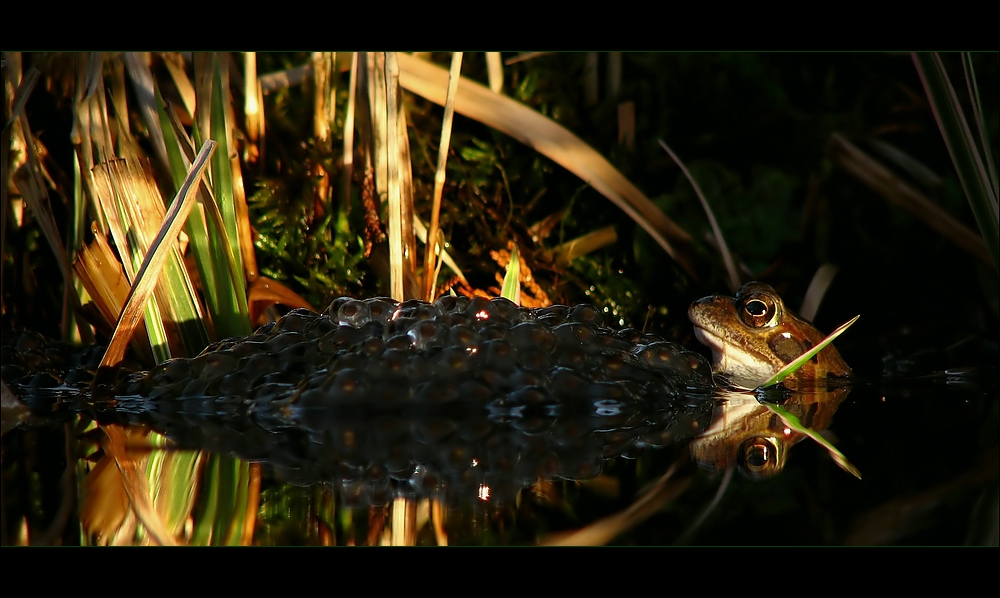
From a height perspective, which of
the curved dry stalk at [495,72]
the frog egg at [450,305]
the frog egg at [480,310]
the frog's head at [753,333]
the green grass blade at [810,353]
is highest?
the curved dry stalk at [495,72]

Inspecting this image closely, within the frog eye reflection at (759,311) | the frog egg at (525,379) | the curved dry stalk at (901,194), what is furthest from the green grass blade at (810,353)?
the curved dry stalk at (901,194)

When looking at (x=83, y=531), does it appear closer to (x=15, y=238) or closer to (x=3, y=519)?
(x=3, y=519)

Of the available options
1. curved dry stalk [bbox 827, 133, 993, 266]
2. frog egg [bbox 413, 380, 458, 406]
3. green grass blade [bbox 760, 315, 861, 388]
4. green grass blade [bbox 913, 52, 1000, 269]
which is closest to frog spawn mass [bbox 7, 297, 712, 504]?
frog egg [bbox 413, 380, 458, 406]

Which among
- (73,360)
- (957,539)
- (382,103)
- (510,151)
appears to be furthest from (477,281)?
(957,539)

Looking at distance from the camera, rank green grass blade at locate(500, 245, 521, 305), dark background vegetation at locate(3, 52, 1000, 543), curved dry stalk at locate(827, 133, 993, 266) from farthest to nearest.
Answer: curved dry stalk at locate(827, 133, 993, 266) → dark background vegetation at locate(3, 52, 1000, 543) → green grass blade at locate(500, 245, 521, 305)

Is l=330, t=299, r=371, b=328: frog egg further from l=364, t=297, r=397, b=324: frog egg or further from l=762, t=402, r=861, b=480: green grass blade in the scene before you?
l=762, t=402, r=861, b=480: green grass blade

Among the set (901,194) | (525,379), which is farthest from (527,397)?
(901,194)

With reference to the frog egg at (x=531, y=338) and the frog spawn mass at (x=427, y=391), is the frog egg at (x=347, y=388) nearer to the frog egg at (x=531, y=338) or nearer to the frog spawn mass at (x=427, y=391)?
the frog spawn mass at (x=427, y=391)
